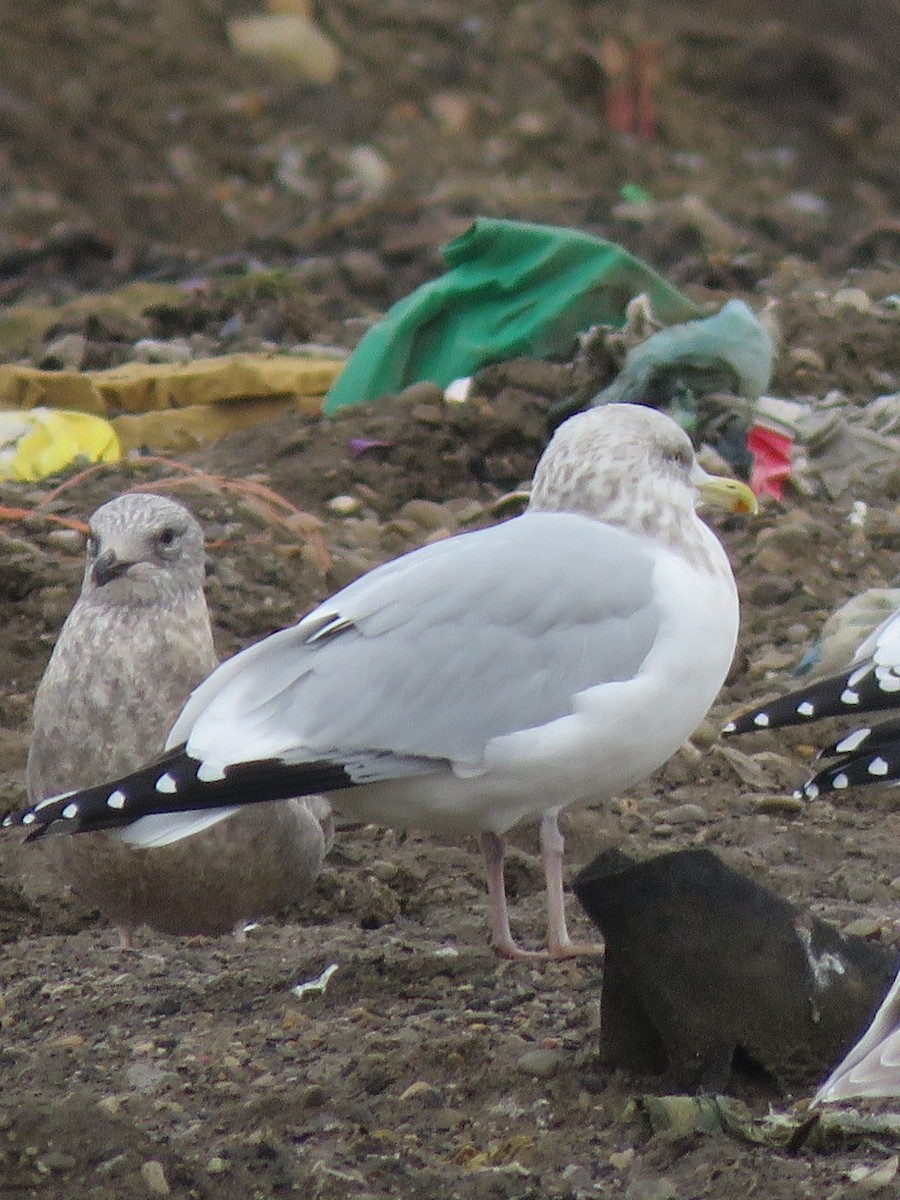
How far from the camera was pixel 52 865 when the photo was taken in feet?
16.5

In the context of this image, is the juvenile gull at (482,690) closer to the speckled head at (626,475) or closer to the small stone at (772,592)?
the speckled head at (626,475)

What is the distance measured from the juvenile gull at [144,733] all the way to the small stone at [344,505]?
2.43m

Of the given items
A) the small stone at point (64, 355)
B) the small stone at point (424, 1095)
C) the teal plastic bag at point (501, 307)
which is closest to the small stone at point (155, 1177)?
the small stone at point (424, 1095)

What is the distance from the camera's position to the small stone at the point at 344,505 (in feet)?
23.0

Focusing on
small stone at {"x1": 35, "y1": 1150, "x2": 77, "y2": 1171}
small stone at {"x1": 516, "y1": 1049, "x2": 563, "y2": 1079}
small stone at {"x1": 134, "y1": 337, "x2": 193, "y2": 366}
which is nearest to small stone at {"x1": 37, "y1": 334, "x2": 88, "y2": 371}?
small stone at {"x1": 134, "y1": 337, "x2": 193, "y2": 366}

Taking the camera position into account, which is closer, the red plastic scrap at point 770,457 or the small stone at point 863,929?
the small stone at point 863,929

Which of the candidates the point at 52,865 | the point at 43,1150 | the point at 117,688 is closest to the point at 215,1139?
the point at 43,1150

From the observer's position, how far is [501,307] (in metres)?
7.85

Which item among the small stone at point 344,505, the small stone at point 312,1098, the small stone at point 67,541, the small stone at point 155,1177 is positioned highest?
the small stone at point 155,1177

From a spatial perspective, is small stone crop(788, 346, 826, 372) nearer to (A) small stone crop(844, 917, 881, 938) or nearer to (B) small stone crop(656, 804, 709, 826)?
(B) small stone crop(656, 804, 709, 826)

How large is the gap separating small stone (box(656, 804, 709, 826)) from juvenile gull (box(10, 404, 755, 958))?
1016 mm

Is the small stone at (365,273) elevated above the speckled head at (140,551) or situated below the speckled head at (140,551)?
below

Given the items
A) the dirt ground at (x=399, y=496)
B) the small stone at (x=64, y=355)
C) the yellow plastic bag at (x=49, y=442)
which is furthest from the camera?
the small stone at (x=64, y=355)

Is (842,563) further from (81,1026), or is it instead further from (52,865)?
(81,1026)
